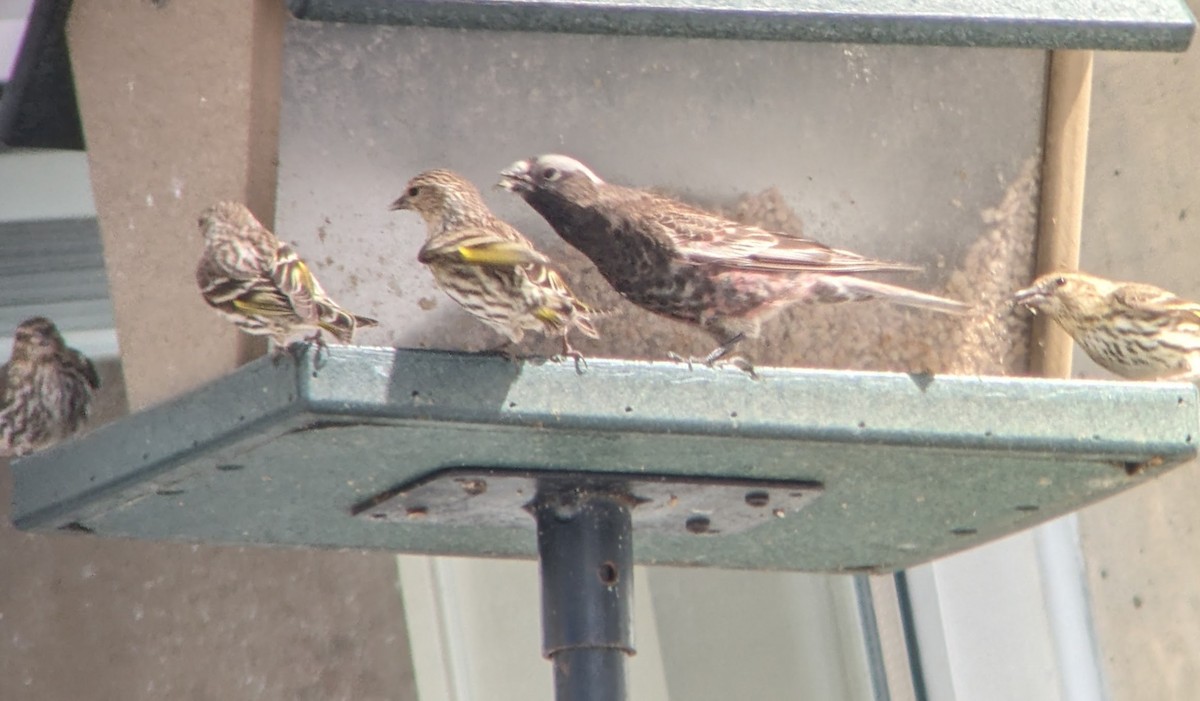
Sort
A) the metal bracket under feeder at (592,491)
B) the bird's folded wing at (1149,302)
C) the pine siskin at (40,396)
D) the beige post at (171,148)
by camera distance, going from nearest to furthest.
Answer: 1. the metal bracket under feeder at (592,491)
2. the beige post at (171,148)
3. the pine siskin at (40,396)
4. the bird's folded wing at (1149,302)

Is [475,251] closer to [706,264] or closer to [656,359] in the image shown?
[706,264]

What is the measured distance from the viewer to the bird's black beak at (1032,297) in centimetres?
377

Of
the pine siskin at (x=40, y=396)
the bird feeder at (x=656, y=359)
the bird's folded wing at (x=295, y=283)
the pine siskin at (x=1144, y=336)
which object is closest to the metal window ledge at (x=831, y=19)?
the bird feeder at (x=656, y=359)

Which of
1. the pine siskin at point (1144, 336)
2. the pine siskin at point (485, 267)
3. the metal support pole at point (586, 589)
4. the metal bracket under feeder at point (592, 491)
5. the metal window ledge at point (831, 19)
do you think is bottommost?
the metal support pole at point (586, 589)

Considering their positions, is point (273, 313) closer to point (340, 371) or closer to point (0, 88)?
point (340, 371)

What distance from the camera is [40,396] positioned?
4512 mm

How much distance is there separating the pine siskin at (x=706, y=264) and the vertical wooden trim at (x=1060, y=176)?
1.01 ft

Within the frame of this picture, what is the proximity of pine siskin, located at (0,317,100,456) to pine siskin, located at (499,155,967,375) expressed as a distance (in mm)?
1456

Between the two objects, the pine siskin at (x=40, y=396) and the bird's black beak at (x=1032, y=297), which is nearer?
the bird's black beak at (x=1032, y=297)

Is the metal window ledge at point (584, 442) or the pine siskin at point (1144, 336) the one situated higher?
the pine siskin at point (1144, 336)

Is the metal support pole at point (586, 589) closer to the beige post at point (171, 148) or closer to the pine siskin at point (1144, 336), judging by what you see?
the beige post at point (171, 148)

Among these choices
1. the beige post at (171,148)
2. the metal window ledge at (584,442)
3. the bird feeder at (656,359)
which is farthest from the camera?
the beige post at (171,148)

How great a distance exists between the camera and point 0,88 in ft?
15.0

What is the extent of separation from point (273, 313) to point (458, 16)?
1.76 feet
